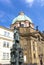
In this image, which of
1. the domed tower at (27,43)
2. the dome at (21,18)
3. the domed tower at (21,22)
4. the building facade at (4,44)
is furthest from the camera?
the dome at (21,18)

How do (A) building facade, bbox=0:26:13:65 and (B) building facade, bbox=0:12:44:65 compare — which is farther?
(B) building facade, bbox=0:12:44:65

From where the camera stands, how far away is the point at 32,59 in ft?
193

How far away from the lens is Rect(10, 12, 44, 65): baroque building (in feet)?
196

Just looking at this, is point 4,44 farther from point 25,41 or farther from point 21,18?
point 21,18

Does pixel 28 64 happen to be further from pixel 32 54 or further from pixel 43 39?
pixel 43 39

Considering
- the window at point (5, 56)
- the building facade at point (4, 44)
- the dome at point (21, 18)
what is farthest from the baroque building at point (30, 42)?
the window at point (5, 56)

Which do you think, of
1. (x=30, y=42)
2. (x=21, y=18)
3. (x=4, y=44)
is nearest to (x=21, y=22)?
(x=21, y=18)

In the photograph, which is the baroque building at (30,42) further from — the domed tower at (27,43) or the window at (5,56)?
the window at (5,56)

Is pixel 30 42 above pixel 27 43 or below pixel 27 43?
above

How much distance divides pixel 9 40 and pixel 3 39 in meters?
2.86

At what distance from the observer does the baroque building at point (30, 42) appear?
59.6 meters

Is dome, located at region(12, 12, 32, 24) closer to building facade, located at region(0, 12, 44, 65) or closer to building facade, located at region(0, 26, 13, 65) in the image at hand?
building facade, located at region(0, 12, 44, 65)

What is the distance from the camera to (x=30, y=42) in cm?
6000

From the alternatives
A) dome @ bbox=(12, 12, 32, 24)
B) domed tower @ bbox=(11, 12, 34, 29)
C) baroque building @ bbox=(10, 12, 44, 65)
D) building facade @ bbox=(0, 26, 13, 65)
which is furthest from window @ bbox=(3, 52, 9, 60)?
dome @ bbox=(12, 12, 32, 24)
